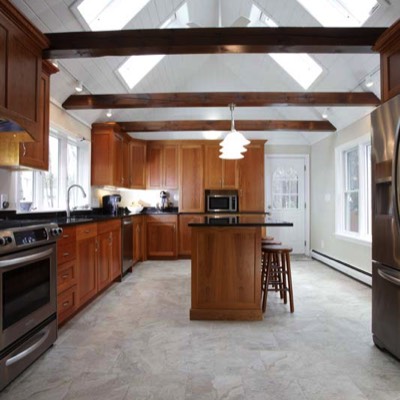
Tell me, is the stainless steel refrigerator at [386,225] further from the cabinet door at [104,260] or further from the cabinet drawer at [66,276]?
the cabinet door at [104,260]

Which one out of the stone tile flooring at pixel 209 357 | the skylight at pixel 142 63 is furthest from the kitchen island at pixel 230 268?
the skylight at pixel 142 63

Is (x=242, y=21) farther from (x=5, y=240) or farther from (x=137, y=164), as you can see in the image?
(x=5, y=240)

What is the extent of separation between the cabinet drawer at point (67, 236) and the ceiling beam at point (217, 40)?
1514 millimetres

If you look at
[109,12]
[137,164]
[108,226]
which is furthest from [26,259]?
[137,164]

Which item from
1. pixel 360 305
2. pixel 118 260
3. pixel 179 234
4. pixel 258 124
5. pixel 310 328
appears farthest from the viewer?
pixel 179 234

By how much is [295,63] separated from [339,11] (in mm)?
1324

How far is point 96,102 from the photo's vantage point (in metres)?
3.85

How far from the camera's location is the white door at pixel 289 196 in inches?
247

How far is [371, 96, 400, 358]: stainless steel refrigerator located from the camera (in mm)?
2025

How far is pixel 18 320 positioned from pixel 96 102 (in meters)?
2.82

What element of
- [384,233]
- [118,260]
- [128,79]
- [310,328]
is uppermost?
[128,79]

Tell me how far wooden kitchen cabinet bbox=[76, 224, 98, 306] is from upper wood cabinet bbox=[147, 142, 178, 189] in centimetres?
275

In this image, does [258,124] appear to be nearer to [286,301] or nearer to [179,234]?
[179,234]

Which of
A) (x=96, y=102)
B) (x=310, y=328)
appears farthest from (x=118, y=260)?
(x=310, y=328)
